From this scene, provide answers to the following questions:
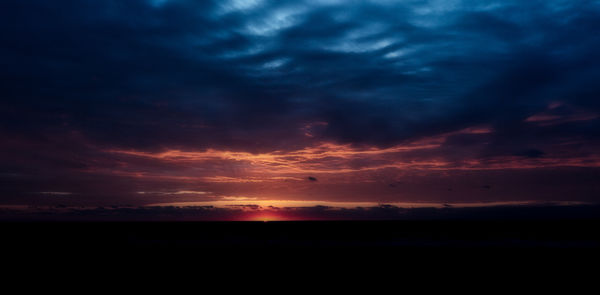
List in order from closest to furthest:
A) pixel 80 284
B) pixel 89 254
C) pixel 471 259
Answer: pixel 80 284 → pixel 471 259 → pixel 89 254

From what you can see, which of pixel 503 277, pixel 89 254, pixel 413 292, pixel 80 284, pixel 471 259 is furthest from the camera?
pixel 89 254

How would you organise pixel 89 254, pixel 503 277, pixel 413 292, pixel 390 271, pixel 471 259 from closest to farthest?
pixel 413 292 → pixel 503 277 → pixel 390 271 → pixel 471 259 → pixel 89 254

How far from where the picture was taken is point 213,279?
63.6 feet

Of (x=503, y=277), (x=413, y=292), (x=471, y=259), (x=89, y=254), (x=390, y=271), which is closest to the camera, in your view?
(x=413, y=292)

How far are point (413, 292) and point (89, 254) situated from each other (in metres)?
25.0

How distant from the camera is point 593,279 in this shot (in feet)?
62.5

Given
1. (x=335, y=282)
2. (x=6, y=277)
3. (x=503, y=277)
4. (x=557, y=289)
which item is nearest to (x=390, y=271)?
(x=335, y=282)

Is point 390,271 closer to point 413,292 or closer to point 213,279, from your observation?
point 413,292

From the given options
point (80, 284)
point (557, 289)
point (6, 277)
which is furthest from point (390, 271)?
point (6, 277)

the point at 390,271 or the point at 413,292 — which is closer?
the point at 413,292

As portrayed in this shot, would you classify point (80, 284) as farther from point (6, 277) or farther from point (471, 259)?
point (471, 259)

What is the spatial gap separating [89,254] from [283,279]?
18.7 meters

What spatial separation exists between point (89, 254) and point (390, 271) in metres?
23.0

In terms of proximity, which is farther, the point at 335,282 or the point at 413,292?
the point at 335,282
